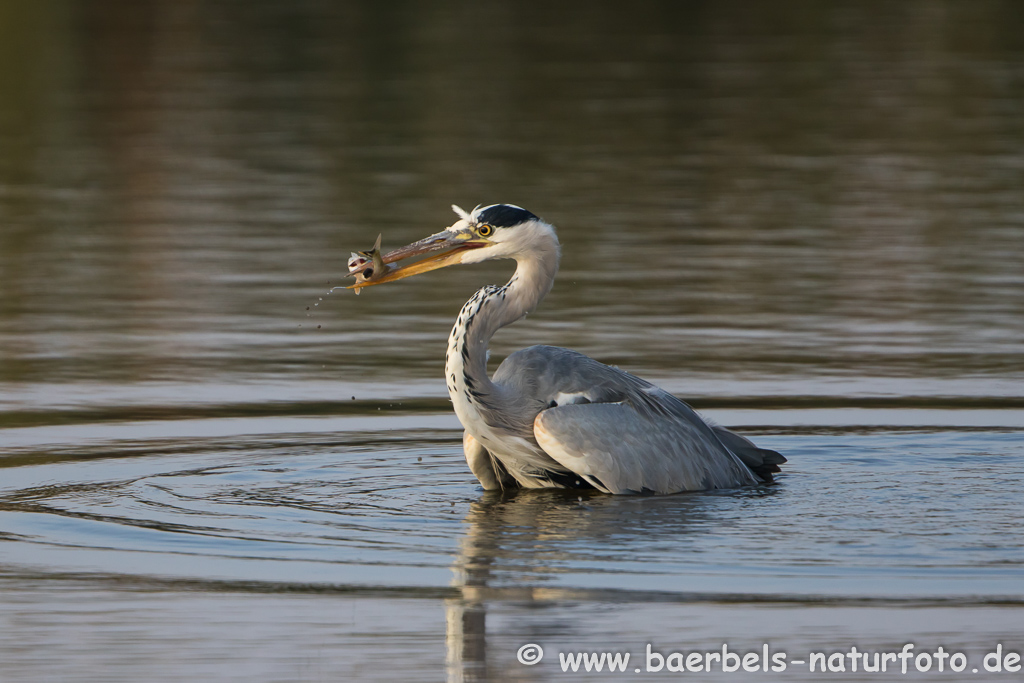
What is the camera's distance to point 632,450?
A: 34.3 feet

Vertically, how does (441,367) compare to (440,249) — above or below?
below

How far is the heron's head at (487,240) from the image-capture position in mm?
10883

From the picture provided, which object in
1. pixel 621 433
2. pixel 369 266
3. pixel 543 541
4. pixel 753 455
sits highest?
pixel 369 266

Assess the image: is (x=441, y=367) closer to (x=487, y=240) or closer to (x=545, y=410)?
(x=487, y=240)

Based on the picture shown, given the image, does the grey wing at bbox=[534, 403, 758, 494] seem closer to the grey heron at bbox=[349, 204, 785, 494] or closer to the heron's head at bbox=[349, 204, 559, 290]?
the grey heron at bbox=[349, 204, 785, 494]

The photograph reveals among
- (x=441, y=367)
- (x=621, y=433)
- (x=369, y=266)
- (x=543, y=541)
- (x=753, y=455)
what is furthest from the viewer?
(x=441, y=367)

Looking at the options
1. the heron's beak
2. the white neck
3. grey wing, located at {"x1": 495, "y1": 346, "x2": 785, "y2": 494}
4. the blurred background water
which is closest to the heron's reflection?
the blurred background water

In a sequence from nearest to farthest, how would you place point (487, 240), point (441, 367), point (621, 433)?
point (621, 433)
point (487, 240)
point (441, 367)

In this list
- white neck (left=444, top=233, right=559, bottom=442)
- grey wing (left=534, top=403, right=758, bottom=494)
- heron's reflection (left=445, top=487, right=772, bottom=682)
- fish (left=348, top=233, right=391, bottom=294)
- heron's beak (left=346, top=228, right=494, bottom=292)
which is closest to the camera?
heron's reflection (left=445, top=487, right=772, bottom=682)

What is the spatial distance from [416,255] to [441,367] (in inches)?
132

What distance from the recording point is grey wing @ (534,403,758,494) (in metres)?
10.3

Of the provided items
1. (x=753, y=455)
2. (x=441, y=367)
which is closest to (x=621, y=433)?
(x=753, y=455)

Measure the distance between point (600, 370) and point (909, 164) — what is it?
17.0 metres

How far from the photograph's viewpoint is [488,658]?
7555 mm
